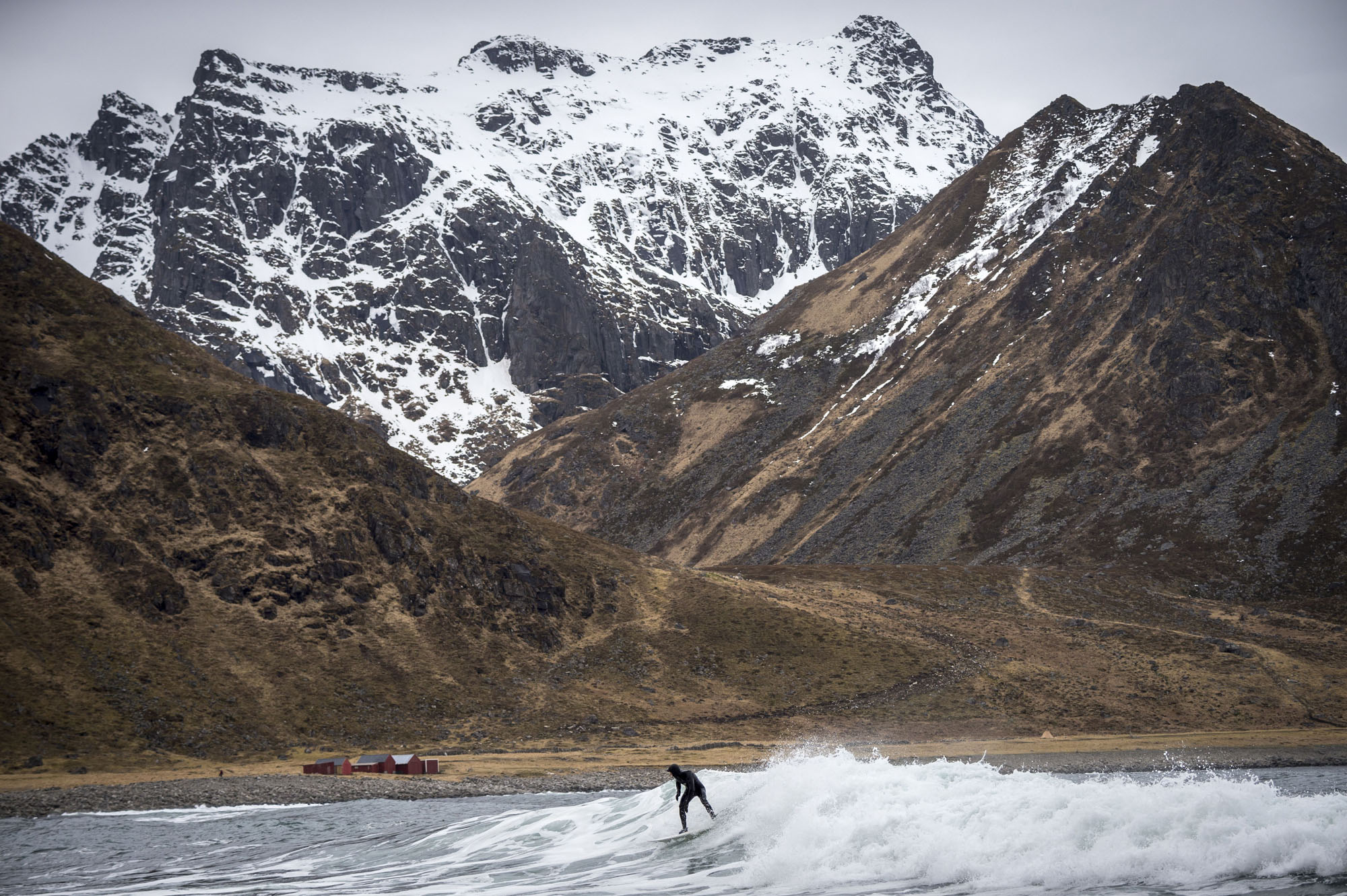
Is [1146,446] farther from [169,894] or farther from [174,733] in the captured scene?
[169,894]

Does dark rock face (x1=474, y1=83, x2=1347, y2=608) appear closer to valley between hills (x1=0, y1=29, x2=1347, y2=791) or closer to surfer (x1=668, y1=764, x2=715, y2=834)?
valley between hills (x1=0, y1=29, x2=1347, y2=791)

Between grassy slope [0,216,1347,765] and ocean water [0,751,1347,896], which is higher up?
grassy slope [0,216,1347,765]

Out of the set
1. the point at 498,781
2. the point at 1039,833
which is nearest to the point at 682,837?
the point at 1039,833

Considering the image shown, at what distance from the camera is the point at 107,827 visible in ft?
168

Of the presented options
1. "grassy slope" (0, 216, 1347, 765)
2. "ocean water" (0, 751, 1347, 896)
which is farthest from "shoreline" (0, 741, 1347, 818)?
"grassy slope" (0, 216, 1347, 765)

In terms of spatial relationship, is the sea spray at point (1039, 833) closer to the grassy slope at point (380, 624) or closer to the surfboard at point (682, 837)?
the surfboard at point (682, 837)

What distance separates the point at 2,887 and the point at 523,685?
6378 centimetres

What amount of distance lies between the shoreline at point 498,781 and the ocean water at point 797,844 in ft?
21.9

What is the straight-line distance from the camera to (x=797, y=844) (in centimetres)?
3225

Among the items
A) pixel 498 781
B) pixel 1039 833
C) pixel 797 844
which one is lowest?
pixel 498 781

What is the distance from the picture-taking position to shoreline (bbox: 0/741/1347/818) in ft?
197

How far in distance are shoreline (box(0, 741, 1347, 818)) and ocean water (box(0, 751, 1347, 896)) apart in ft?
21.9

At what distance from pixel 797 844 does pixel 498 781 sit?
42.2 metres

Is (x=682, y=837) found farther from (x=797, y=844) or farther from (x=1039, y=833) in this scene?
(x=1039, y=833)
